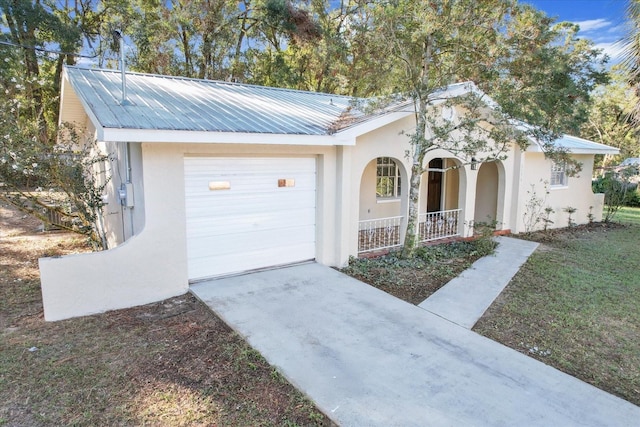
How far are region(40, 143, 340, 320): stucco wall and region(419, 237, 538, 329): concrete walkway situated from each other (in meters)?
4.31

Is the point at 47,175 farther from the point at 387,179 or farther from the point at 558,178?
the point at 558,178

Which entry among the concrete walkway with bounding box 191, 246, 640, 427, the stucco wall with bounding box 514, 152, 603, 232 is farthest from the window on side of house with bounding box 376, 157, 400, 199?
the concrete walkway with bounding box 191, 246, 640, 427

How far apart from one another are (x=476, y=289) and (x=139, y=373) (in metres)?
5.78

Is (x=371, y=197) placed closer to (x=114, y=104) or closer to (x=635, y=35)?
(x=114, y=104)

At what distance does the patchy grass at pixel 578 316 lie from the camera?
470 centimetres

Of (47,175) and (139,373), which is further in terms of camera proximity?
(47,175)

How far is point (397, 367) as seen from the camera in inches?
175

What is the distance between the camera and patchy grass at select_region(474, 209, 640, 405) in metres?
4.70

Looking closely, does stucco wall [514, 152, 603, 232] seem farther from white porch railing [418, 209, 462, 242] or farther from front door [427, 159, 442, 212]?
front door [427, 159, 442, 212]

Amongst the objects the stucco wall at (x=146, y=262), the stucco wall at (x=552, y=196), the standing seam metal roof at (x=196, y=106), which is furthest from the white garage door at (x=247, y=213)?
the stucco wall at (x=552, y=196)

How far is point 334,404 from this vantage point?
373 centimetres

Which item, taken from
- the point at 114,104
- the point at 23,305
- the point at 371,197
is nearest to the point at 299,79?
the point at 371,197

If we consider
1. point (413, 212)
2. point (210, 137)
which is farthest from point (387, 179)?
point (210, 137)

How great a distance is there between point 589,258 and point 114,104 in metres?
11.4
